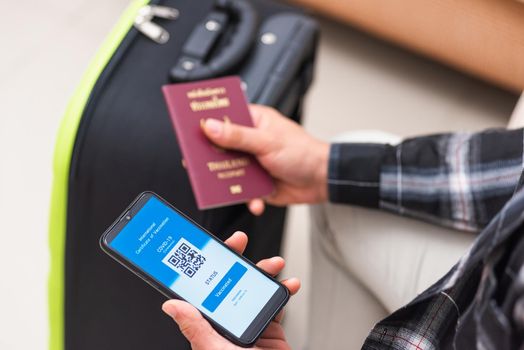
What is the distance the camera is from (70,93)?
5.29 feet

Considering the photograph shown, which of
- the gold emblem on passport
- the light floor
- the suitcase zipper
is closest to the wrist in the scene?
the gold emblem on passport

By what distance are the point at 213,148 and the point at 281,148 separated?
→ 0.32 ft

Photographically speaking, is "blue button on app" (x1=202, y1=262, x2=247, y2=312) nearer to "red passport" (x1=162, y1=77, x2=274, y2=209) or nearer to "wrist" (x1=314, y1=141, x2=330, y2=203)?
"red passport" (x1=162, y1=77, x2=274, y2=209)

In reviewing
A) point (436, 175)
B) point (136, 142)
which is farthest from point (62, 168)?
point (436, 175)

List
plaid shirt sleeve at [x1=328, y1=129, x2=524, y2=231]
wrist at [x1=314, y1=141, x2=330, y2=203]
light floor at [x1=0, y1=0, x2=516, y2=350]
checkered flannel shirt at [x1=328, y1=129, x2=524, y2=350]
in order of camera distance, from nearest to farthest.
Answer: checkered flannel shirt at [x1=328, y1=129, x2=524, y2=350] < plaid shirt sleeve at [x1=328, y1=129, x2=524, y2=231] < wrist at [x1=314, y1=141, x2=330, y2=203] < light floor at [x1=0, y1=0, x2=516, y2=350]

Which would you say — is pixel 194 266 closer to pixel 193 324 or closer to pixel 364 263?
pixel 193 324

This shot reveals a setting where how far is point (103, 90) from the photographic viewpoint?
0.97 metres

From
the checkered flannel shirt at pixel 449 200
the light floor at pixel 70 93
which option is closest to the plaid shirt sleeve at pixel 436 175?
the checkered flannel shirt at pixel 449 200

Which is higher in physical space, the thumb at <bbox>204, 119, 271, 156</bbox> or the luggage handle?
the luggage handle

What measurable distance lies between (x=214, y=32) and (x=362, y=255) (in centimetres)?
38

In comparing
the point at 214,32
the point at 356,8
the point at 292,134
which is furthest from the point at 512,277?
the point at 356,8

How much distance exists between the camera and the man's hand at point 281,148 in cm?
99

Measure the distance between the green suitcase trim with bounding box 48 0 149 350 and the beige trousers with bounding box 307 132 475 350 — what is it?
359 mm

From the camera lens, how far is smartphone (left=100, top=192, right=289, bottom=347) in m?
0.77
